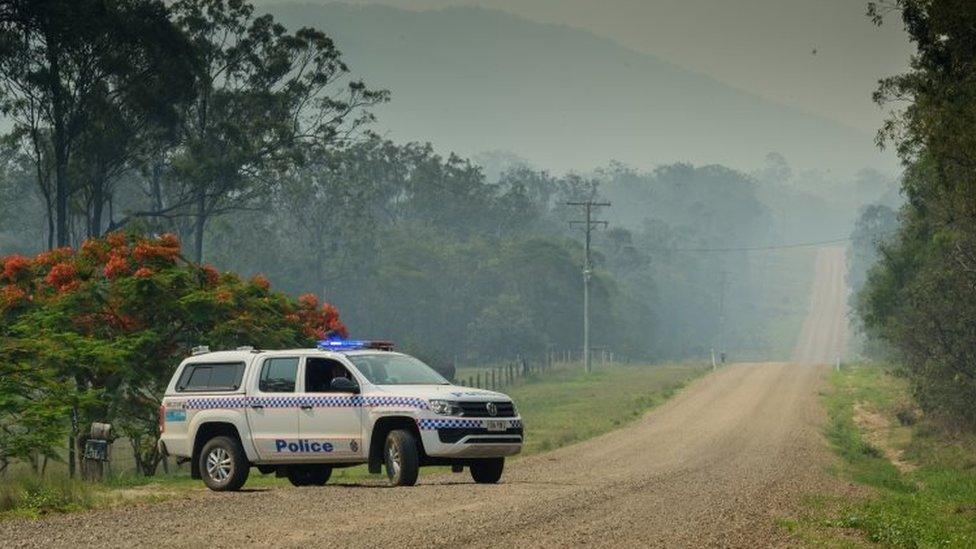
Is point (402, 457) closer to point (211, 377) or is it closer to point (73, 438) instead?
point (211, 377)

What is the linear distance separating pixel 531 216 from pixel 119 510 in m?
132

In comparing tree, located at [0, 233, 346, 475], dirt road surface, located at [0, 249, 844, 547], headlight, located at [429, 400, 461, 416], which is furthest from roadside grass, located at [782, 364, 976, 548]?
tree, located at [0, 233, 346, 475]

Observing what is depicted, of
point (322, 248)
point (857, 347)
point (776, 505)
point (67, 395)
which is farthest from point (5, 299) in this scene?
point (857, 347)

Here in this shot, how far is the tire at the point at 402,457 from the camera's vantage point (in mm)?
21859

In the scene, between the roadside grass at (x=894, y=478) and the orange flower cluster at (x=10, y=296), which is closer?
the roadside grass at (x=894, y=478)

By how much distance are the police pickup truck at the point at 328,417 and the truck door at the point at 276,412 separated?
0.01m

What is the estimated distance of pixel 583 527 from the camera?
1716 cm

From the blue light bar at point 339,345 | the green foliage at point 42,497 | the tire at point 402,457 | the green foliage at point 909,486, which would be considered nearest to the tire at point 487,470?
the tire at point 402,457

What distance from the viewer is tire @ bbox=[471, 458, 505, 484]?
23.6m

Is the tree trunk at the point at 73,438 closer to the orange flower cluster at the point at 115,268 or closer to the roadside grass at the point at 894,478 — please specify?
the orange flower cluster at the point at 115,268

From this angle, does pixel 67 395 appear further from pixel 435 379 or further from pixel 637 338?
pixel 637 338

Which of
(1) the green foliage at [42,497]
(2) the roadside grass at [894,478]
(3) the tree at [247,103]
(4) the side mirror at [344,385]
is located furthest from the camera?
(3) the tree at [247,103]

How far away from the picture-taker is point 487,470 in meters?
23.6

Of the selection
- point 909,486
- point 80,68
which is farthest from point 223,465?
point 80,68
